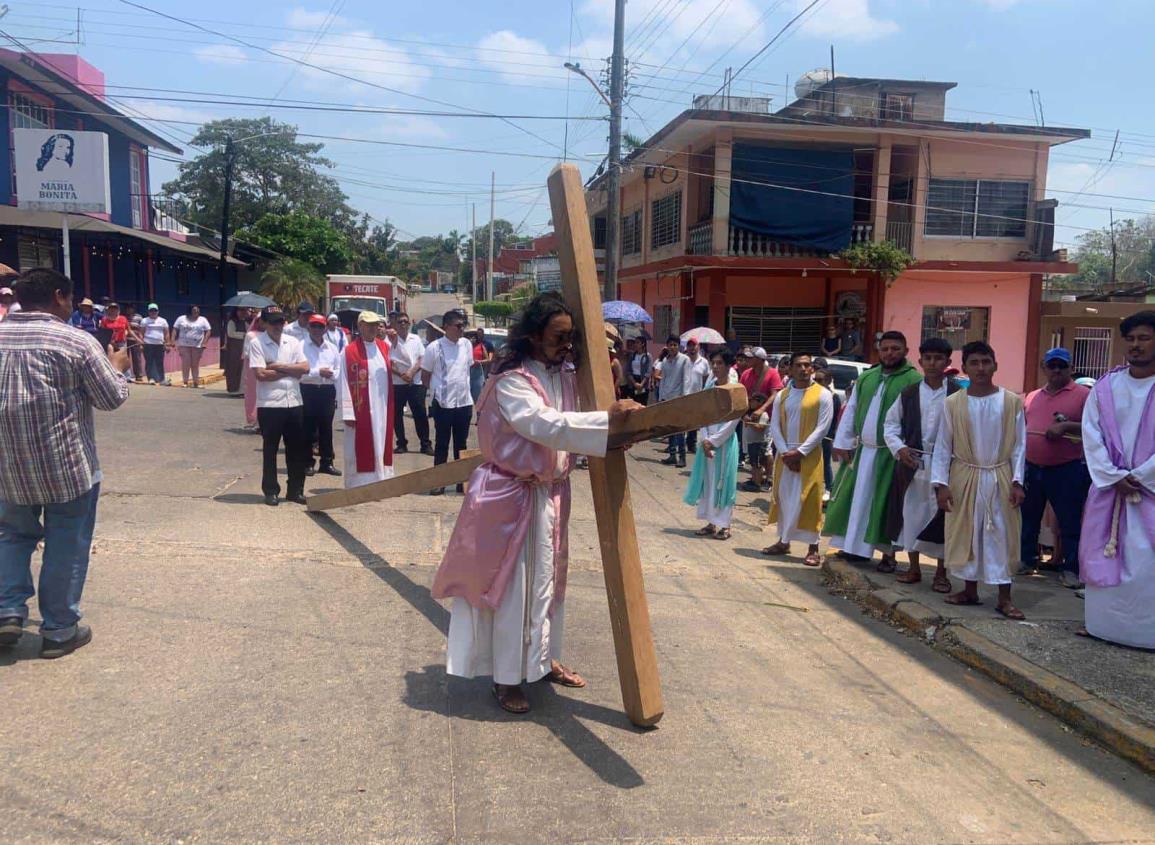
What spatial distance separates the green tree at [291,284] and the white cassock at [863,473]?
27.9m

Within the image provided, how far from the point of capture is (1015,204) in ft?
76.8

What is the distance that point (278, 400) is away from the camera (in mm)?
7832

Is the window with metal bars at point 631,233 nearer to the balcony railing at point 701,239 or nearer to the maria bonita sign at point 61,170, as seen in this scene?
the balcony railing at point 701,239

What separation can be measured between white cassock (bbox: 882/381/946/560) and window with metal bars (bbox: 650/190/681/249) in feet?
62.5

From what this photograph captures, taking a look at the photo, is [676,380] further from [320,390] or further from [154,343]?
[154,343]

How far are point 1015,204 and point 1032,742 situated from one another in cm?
2247

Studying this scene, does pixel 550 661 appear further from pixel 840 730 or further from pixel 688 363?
pixel 688 363

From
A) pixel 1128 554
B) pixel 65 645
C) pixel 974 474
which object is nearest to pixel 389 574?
pixel 65 645

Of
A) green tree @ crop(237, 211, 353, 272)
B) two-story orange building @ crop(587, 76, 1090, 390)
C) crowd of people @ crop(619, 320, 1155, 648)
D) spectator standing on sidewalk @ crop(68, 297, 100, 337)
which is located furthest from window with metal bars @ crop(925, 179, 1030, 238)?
green tree @ crop(237, 211, 353, 272)

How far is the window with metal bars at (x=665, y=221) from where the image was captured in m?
25.2

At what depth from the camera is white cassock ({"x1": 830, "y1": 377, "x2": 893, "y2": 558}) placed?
6.85 metres

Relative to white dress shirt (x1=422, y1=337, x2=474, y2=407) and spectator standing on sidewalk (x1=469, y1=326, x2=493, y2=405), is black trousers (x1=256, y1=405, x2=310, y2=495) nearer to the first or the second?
white dress shirt (x1=422, y1=337, x2=474, y2=407)

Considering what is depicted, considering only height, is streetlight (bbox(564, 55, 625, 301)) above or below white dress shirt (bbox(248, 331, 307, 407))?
above

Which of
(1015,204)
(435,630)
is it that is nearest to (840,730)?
(435,630)
